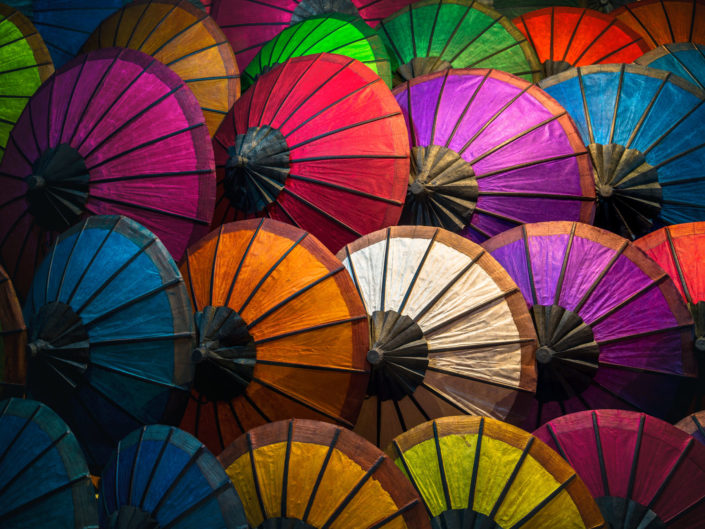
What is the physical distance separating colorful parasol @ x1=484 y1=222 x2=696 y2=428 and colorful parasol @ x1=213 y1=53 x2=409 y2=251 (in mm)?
2051

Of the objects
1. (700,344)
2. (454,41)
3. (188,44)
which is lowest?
(700,344)

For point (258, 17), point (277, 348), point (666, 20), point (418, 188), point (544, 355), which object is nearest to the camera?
point (277, 348)

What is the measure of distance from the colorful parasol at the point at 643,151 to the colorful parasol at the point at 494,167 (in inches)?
26.8

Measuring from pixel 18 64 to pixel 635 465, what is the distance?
1015 cm

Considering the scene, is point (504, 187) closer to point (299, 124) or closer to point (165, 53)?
point (299, 124)

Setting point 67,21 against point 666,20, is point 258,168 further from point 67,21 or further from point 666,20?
point 666,20

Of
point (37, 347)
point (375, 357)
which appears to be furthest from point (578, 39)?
point (37, 347)

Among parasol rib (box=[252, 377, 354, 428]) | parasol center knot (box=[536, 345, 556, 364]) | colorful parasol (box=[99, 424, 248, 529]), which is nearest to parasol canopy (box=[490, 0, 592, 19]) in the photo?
parasol center knot (box=[536, 345, 556, 364])

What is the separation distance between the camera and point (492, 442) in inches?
347

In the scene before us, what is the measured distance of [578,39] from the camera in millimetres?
14938

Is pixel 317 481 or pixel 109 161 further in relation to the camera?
pixel 109 161

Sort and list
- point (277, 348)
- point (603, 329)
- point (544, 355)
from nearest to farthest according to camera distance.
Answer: point (277, 348) → point (544, 355) → point (603, 329)

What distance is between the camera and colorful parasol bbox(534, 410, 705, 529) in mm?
8789

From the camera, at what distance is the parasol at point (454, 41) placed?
1377cm
